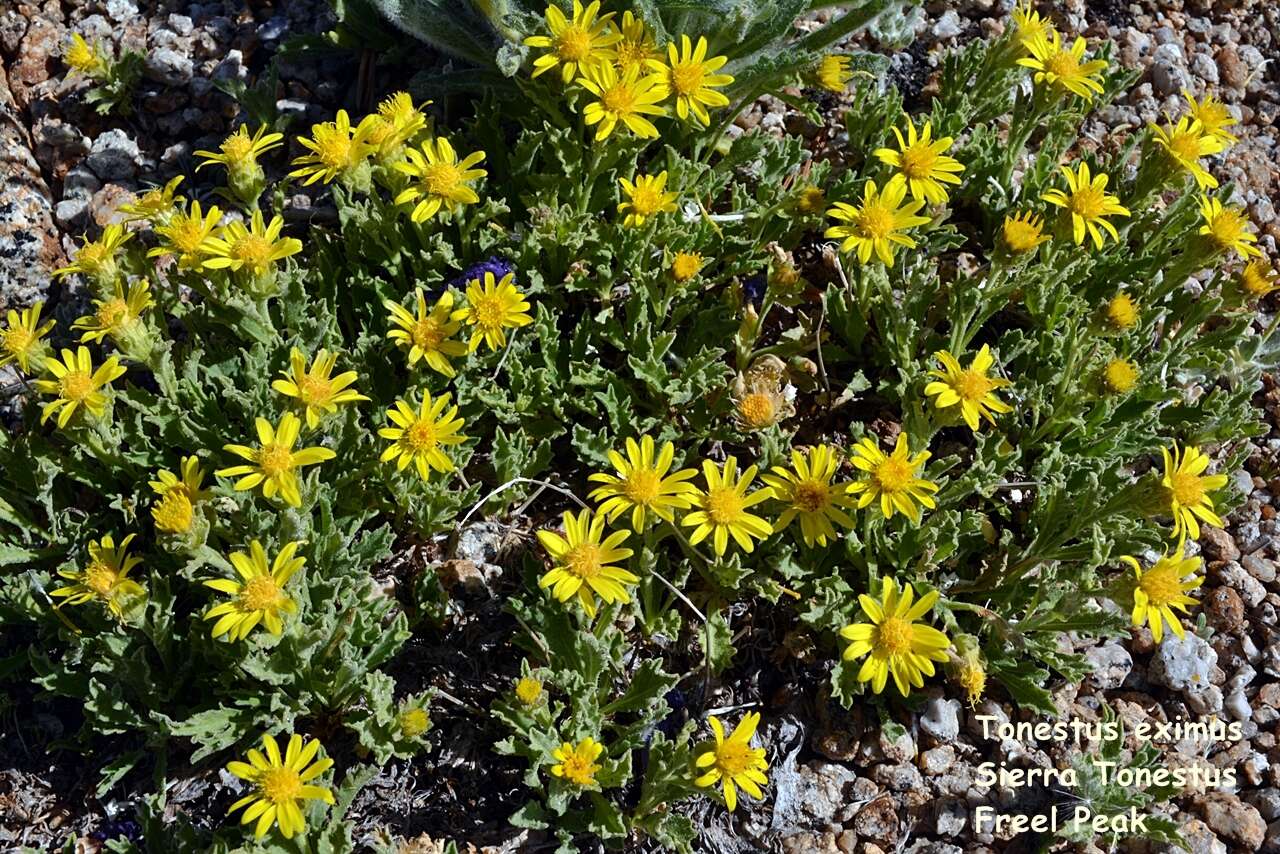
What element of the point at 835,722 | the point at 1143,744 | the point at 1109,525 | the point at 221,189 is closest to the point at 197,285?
the point at 221,189

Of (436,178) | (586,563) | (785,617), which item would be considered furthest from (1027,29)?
(586,563)

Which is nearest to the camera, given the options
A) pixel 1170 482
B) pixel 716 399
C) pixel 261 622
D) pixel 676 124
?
pixel 261 622

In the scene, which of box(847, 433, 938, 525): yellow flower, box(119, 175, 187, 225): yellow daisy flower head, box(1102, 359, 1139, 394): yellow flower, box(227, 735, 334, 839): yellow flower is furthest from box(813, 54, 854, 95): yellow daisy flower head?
box(227, 735, 334, 839): yellow flower

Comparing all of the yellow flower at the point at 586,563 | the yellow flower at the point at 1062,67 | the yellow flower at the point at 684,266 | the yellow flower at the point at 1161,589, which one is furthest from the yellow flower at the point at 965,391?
the yellow flower at the point at 1062,67

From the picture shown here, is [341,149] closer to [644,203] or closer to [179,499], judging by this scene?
[644,203]

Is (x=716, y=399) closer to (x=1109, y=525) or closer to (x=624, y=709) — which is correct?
A: (x=624, y=709)

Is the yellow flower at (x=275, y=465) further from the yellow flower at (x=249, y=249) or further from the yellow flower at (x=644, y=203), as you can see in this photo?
the yellow flower at (x=644, y=203)
